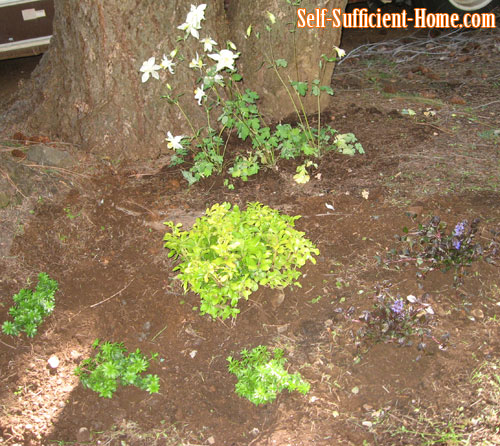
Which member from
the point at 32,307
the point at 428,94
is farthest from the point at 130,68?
the point at 428,94

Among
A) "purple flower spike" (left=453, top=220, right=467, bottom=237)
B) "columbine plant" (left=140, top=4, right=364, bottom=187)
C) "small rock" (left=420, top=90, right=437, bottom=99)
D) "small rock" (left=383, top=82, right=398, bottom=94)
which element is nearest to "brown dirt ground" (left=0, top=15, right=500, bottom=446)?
"columbine plant" (left=140, top=4, right=364, bottom=187)

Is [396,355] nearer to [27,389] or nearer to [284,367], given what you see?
[284,367]

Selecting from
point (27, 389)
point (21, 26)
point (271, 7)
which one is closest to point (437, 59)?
point (271, 7)

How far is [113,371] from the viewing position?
2357 mm

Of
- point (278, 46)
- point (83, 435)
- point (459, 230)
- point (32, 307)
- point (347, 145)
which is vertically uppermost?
point (278, 46)

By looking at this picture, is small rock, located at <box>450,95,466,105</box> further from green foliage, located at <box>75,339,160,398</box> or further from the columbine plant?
green foliage, located at <box>75,339,160,398</box>

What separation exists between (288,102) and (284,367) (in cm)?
228

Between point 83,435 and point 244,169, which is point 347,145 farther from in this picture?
point 83,435

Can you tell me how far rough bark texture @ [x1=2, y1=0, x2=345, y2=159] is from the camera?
3.39 meters

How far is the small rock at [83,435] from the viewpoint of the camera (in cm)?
223

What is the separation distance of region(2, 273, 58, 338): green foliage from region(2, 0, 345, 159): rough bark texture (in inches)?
49.4

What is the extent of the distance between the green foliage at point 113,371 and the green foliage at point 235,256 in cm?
41

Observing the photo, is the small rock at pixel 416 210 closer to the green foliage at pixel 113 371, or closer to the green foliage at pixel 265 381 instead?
the green foliage at pixel 265 381

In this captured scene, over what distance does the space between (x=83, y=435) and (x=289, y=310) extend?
3.80 ft
